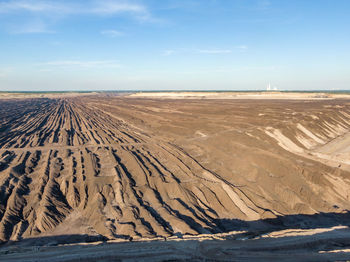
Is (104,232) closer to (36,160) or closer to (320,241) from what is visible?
(320,241)

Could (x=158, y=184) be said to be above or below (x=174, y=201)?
above

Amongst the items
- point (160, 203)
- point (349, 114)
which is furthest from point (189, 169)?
point (349, 114)

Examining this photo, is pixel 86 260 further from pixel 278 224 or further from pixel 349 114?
pixel 349 114

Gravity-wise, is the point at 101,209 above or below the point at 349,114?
below

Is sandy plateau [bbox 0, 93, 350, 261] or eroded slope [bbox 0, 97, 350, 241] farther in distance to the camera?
eroded slope [bbox 0, 97, 350, 241]

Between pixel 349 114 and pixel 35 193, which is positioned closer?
pixel 35 193

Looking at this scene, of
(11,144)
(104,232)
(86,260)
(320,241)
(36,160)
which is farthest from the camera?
(11,144)

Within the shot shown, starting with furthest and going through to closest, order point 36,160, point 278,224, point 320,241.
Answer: point 36,160 < point 278,224 < point 320,241

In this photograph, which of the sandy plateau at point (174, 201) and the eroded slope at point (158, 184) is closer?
the sandy plateau at point (174, 201)

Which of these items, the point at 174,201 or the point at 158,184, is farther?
the point at 158,184
